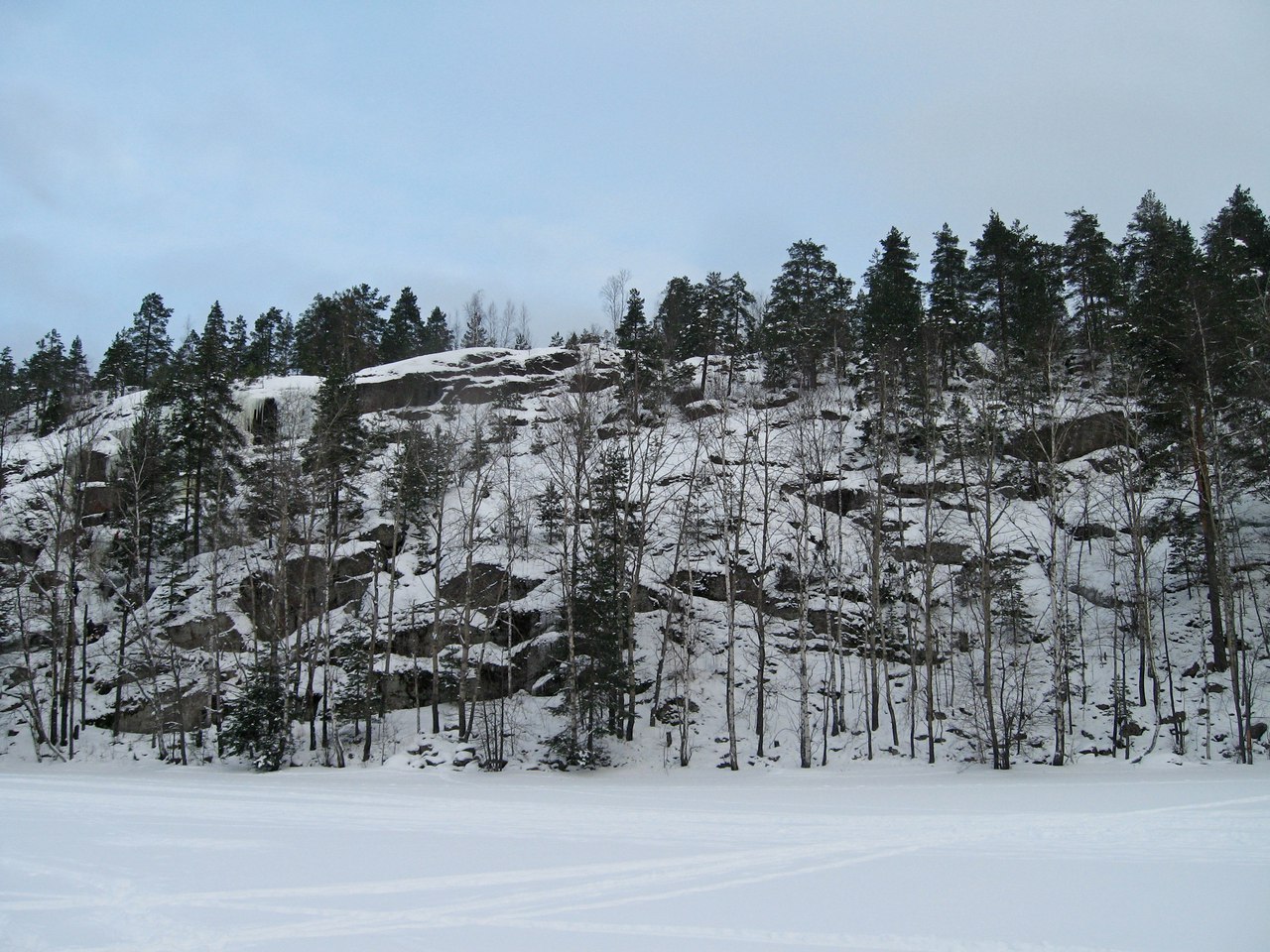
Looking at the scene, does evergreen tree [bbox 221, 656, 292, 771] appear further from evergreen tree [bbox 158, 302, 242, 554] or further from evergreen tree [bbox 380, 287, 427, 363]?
evergreen tree [bbox 380, 287, 427, 363]

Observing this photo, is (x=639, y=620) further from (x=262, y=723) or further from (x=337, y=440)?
(x=337, y=440)

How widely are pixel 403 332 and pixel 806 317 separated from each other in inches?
1452

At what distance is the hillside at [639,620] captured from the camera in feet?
69.3

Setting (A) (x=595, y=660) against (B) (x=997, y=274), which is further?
(B) (x=997, y=274)

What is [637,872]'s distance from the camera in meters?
7.90

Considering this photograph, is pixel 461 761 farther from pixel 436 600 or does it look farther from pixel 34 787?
pixel 34 787

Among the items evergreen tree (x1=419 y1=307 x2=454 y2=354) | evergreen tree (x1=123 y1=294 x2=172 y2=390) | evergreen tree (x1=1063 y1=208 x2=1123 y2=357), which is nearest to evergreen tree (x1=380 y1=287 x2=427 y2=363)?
evergreen tree (x1=419 y1=307 x2=454 y2=354)

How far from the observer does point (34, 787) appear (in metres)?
14.9

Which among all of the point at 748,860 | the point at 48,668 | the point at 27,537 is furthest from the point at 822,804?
the point at 27,537

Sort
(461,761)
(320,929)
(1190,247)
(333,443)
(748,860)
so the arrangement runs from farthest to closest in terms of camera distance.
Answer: (1190,247)
(333,443)
(461,761)
(748,860)
(320,929)

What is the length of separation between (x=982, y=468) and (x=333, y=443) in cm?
3074

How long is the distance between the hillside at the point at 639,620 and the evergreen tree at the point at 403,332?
96.5ft


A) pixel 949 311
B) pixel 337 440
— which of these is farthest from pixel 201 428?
Answer: pixel 949 311

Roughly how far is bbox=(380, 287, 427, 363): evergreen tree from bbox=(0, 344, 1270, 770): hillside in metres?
29.4
